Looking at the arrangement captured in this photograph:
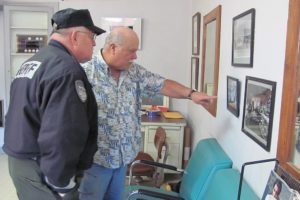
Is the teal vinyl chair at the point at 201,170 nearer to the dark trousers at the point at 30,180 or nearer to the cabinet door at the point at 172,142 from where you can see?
the dark trousers at the point at 30,180

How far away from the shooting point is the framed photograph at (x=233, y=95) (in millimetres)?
1812

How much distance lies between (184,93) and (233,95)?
319mm

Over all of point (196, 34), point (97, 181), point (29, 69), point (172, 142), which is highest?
point (196, 34)

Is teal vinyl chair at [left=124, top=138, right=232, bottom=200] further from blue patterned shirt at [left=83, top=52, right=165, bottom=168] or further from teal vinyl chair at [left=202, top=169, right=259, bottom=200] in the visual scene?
blue patterned shirt at [left=83, top=52, right=165, bottom=168]

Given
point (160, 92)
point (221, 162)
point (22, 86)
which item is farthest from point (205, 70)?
point (22, 86)

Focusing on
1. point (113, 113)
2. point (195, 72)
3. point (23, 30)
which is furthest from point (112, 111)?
point (23, 30)

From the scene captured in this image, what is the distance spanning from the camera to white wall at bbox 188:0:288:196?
4.31 feet

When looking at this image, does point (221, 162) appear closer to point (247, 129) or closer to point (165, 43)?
point (247, 129)

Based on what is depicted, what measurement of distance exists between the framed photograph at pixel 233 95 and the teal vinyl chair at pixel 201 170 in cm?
29

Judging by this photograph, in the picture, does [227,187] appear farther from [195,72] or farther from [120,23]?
[120,23]

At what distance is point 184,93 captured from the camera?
2076 millimetres

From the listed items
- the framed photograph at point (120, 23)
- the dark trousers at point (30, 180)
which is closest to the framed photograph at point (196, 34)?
the framed photograph at point (120, 23)

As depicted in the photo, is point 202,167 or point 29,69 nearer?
point 29,69

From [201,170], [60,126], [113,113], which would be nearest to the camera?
[60,126]
